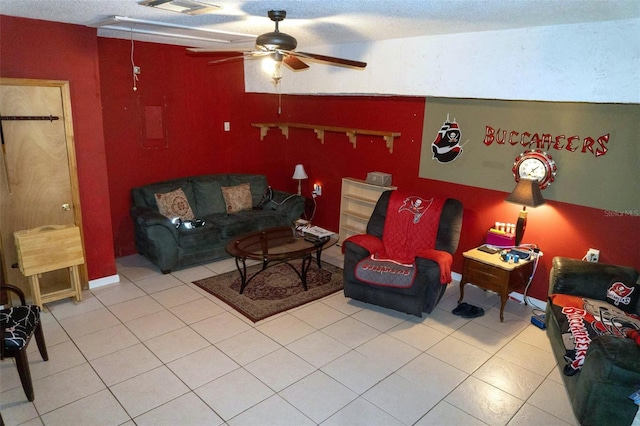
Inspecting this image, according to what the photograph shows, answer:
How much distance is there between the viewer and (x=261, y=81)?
5871mm

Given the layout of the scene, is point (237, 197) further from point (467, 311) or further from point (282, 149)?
point (467, 311)

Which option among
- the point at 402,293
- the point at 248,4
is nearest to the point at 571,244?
the point at 402,293

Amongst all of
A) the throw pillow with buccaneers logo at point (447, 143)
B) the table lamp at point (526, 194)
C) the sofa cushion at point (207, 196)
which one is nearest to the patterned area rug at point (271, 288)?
the sofa cushion at point (207, 196)

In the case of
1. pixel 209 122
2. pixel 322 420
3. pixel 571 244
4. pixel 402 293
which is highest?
pixel 209 122

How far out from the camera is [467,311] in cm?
412

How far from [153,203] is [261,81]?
2.20m

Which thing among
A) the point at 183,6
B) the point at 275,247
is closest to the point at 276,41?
the point at 183,6

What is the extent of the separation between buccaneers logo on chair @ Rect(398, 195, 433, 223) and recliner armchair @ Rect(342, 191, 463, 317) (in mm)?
12

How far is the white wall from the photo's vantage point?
306cm

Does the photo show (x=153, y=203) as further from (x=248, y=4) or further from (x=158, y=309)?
(x=248, y=4)

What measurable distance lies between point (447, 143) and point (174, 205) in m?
3.28

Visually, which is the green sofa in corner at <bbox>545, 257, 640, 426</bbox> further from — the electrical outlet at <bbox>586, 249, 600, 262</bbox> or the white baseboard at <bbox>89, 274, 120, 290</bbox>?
the white baseboard at <bbox>89, 274, 120, 290</bbox>

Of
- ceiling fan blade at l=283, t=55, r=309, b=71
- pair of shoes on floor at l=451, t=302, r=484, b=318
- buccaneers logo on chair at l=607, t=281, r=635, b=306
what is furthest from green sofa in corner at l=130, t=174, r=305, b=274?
buccaneers logo on chair at l=607, t=281, r=635, b=306

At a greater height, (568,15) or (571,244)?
(568,15)
